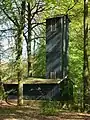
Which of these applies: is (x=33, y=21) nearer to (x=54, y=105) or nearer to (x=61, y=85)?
(x=61, y=85)

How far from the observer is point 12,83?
18750mm

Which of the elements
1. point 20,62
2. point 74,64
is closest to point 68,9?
point 74,64

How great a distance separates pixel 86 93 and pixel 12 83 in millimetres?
5873

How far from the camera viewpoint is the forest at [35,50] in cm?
1535

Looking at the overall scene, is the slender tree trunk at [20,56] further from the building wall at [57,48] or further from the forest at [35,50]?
the building wall at [57,48]

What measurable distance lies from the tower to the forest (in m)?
1.05

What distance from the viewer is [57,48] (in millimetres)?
18609

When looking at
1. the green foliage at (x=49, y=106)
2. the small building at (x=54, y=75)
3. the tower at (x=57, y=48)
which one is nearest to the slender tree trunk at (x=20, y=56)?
the small building at (x=54, y=75)

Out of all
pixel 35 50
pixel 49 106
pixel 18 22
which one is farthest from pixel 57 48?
pixel 35 50

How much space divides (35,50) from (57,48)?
6583 millimetres

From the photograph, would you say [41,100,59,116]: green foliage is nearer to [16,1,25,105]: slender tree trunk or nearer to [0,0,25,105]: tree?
[16,1,25,105]: slender tree trunk

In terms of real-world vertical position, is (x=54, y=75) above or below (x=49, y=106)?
above

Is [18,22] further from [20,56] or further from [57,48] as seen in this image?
[57,48]

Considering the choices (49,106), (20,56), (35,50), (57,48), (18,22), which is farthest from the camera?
(35,50)
